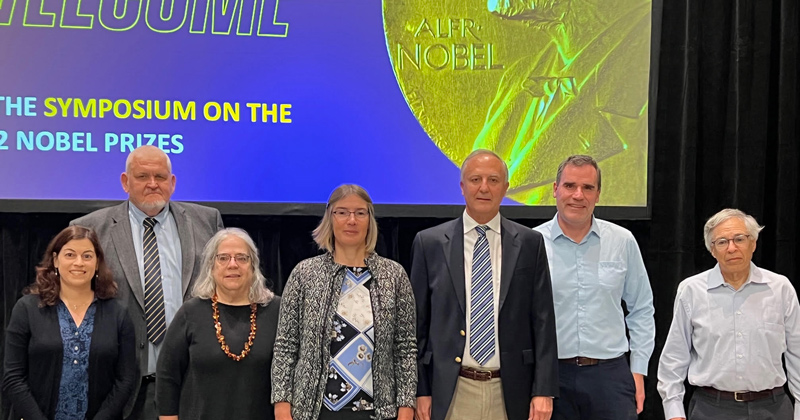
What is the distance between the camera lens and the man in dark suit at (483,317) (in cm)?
252

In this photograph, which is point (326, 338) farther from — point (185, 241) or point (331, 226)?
point (185, 241)

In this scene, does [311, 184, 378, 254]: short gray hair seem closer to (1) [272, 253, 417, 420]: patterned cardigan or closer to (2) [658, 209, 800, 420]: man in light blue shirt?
(1) [272, 253, 417, 420]: patterned cardigan

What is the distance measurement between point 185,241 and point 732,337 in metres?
2.04

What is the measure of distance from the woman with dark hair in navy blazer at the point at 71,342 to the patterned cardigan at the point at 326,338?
64cm

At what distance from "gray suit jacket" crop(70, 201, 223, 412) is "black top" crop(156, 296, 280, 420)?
0.35 metres

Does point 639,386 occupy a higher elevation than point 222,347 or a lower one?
lower

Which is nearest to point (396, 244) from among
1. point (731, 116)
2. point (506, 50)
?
point (506, 50)

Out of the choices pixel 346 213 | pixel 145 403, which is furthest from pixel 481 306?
pixel 145 403

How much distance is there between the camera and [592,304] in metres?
2.80

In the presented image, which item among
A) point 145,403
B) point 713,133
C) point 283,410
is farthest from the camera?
point 713,133

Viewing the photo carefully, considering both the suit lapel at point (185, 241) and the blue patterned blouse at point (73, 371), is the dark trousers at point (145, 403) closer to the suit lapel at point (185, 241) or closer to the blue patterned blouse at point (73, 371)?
the blue patterned blouse at point (73, 371)

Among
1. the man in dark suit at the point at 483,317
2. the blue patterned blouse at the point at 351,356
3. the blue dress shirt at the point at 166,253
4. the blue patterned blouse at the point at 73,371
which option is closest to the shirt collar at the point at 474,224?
the man in dark suit at the point at 483,317

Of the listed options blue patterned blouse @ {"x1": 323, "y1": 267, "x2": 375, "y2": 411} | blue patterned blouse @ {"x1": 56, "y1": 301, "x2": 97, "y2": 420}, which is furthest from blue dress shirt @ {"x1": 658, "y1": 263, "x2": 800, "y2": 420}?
blue patterned blouse @ {"x1": 56, "y1": 301, "x2": 97, "y2": 420}

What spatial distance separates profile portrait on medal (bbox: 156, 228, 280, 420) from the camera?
245 centimetres
